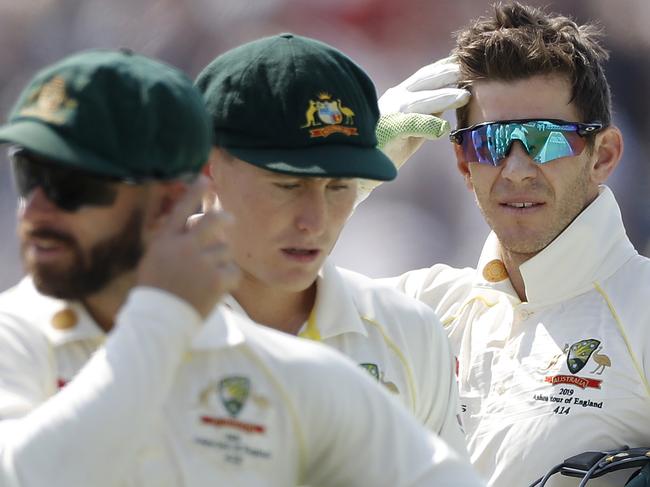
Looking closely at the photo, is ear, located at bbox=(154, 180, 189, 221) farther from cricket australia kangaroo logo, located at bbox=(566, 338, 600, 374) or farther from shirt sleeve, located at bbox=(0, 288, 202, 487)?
cricket australia kangaroo logo, located at bbox=(566, 338, 600, 374)

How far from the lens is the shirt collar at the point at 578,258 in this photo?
4.21 m

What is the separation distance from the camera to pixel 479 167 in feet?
14.2

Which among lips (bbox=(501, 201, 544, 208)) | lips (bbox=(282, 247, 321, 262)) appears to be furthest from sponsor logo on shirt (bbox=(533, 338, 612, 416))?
lips (bbox=(282, 247, 321, 262))

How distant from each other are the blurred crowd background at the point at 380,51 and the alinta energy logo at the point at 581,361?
285 centimetres

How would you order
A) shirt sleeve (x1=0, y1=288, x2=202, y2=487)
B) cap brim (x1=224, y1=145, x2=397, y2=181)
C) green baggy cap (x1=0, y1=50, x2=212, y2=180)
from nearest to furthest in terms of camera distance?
1. shirt sleeve (x1=0, y1=288, x2=202, y2=487)
2. green baggy cap (x1=0, y1=50, x2=212, y2=180)
3. cap brim (x1=224, y1=145, x2=397, y2=181)

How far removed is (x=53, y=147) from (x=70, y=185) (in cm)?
6

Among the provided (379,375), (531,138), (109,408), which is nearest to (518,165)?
(531,138)

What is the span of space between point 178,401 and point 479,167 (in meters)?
2.41

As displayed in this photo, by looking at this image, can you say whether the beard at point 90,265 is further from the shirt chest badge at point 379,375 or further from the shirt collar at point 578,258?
the shirt collar at point 578,258

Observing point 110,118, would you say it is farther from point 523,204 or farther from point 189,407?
point 523,204

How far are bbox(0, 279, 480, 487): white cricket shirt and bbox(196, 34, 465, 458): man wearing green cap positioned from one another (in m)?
0.71

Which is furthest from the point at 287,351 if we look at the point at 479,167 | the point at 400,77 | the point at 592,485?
the point at 400,77

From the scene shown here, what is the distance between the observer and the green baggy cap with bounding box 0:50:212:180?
6.47 ft

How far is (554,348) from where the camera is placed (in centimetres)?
412
